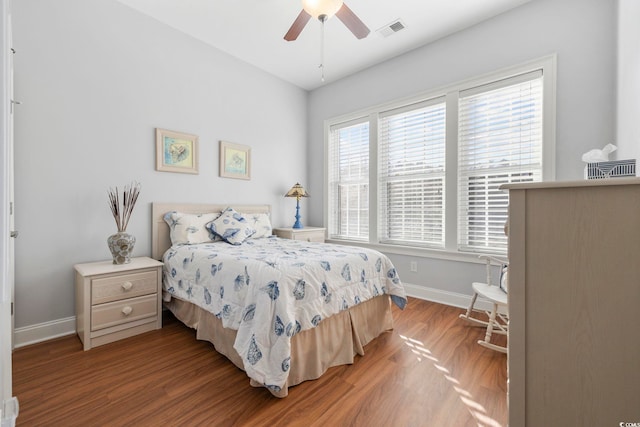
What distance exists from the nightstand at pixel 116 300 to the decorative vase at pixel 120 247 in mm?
60

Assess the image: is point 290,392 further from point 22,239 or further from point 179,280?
point 22,239

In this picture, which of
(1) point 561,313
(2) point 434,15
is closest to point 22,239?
(1) point 561,313

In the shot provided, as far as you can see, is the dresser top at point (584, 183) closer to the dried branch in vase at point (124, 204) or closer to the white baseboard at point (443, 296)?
the white baseboard at point (443, 296)

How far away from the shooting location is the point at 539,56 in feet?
8.06

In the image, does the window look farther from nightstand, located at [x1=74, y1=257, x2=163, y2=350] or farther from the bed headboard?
nightstand, located at [x1=74, y1=257, x2=163, y2=350]

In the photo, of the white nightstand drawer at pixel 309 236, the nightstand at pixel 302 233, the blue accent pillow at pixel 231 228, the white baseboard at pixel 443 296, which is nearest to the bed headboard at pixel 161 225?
the blue accent pillow at pixel 231 228

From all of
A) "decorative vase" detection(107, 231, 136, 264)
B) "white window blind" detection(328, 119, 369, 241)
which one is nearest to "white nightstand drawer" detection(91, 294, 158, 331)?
"decorative vase" detection(107, 231, 136, 264)

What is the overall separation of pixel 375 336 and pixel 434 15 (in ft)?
10.1

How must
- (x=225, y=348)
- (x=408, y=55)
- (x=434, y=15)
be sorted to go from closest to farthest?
(x=225, y=348), (x=434, y=15), (x=408, y=55)

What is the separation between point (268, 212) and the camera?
385 centimetres

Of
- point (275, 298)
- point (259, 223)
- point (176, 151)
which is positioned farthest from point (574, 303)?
point (176, 151)

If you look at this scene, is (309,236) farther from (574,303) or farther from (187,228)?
(574,303)

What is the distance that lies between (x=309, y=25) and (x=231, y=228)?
228 centimetres

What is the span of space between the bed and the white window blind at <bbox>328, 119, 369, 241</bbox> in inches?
58.4
